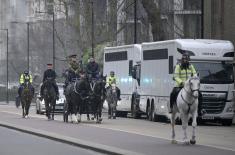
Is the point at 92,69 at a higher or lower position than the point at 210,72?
higher

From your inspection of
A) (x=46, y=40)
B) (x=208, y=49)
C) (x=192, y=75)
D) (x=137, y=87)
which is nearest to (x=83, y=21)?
(x=46, y=40)

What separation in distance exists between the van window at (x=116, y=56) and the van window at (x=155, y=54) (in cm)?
437

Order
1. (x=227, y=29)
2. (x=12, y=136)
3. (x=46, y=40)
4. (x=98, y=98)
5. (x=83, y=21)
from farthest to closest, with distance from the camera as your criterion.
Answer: (x=46, y=40)
(x=83, y=21)
(x=227, y=29)
(x=98, y=98)
(x=12, y=136)

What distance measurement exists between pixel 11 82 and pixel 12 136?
311 feet

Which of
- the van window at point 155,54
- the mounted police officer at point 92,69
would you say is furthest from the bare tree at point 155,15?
the mounted police officer at point 92,69

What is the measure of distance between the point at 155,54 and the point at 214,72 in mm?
4403

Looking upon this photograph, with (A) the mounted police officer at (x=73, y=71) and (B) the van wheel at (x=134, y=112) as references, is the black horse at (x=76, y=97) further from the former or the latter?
(B) the van wheel at (x=134, y=112)

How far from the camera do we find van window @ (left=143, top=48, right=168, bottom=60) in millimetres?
32375

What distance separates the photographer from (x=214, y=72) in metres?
30.2

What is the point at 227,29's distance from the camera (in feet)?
135

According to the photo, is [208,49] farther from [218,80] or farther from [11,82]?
[11,82]

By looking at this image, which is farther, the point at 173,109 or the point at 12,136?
the point at 12,136

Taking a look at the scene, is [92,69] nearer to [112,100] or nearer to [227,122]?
[227,122]

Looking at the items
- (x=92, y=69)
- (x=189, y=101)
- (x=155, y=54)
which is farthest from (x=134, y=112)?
(x=189, y=101)
